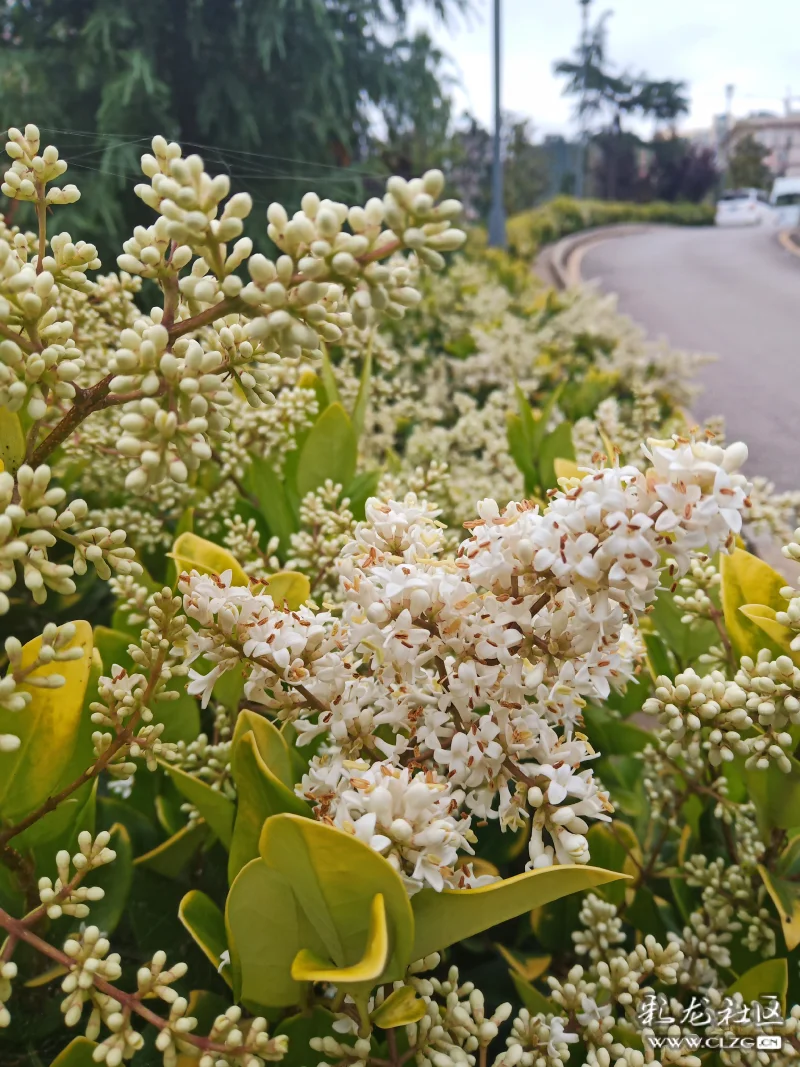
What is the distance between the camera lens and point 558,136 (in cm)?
245

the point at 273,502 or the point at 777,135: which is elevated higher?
the point at 777,135

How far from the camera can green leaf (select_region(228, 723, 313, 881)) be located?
50 centimetres

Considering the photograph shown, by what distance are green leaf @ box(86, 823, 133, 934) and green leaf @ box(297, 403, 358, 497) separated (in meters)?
0.55

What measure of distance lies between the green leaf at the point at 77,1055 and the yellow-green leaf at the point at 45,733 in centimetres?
18

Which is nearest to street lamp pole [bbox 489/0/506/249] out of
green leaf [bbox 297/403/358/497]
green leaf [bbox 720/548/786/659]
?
green leaf [bbox 297/403/358/497]

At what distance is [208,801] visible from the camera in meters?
0.63

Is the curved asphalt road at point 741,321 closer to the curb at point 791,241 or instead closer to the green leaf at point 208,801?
the curb at point 791,241

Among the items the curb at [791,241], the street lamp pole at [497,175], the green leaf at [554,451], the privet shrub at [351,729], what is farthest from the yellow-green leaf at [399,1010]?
the street lamp pole at [497,175]

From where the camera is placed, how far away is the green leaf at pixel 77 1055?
0.54m

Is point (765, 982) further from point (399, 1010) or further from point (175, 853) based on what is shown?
point (175, 853)

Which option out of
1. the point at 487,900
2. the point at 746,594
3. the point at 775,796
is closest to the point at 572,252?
the point at 746,594

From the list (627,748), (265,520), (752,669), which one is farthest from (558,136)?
(752,669)

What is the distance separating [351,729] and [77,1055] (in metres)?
0.33

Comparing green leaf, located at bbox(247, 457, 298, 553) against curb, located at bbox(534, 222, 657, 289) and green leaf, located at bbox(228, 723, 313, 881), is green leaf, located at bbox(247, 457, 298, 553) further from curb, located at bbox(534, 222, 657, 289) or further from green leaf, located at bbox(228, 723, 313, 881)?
curb, located at bbox(534, 222, 657, 289)
